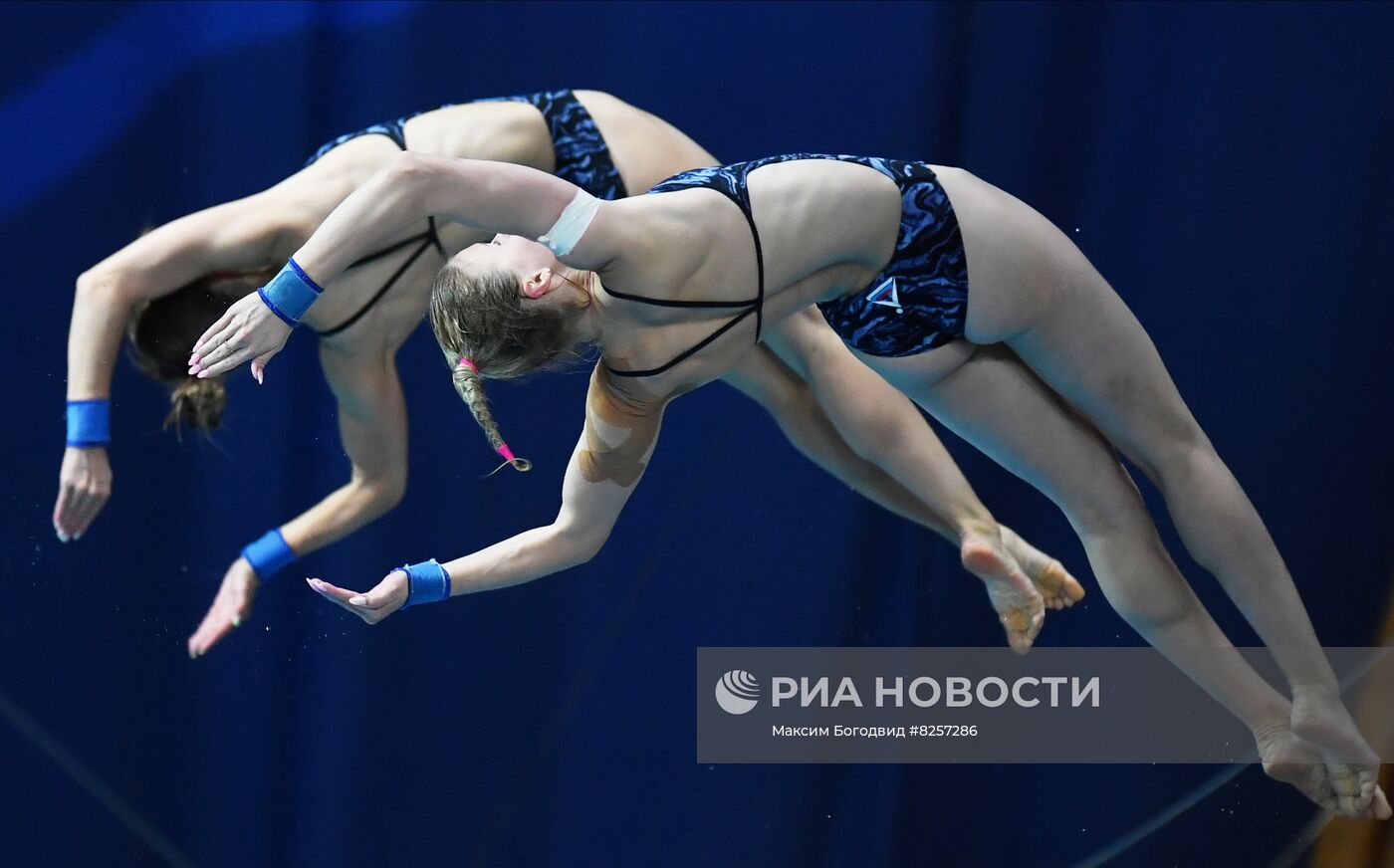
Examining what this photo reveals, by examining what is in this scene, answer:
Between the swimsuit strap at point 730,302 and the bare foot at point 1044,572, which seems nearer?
the swimsuit strap at point 730,302

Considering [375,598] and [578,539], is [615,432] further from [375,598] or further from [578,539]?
[375,598]

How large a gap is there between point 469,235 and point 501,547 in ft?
2.15

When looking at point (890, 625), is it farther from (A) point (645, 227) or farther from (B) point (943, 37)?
(A) point (645, 227)

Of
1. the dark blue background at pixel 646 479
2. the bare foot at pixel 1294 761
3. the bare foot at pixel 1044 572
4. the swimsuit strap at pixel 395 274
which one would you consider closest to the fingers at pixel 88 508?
the swimsuit strap at pixel 395 274

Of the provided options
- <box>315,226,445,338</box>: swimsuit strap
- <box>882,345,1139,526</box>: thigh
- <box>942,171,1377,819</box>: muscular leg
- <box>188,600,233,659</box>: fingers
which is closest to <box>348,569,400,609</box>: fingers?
<box>315,226,445,338</box>: swimsuit strap

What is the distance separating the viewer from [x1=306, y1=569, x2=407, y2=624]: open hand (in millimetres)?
2160

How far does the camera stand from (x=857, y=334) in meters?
2.26

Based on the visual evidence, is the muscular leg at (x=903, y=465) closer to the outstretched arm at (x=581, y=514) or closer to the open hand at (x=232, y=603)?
the outstretched arm at (x=581, y=514)

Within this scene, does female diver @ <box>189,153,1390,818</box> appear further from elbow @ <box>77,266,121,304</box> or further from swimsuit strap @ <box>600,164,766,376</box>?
elbow @ <box>77,266,121,304</box>

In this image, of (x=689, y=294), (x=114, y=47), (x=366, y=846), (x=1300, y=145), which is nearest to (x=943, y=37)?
(x=1300, y=145)

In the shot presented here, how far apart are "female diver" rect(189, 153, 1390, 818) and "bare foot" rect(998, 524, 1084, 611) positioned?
0.61 feet

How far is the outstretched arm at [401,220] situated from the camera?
183 centimetres

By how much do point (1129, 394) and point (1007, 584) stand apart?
16.6 inches

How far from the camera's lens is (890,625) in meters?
3.63
